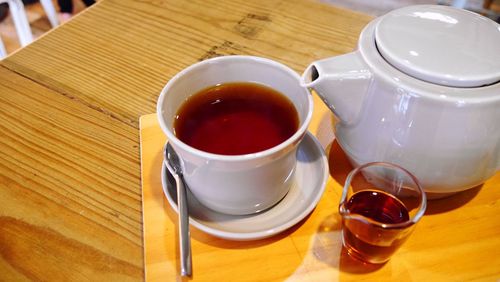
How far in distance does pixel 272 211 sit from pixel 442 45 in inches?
11.6

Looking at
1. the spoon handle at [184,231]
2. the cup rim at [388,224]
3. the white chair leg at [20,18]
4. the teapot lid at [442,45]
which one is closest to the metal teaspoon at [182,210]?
the spoon handle at [184,231]

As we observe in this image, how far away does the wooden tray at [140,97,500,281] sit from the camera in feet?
1.63

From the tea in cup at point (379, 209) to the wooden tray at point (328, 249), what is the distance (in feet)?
0.08

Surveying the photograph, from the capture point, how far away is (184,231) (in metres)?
0.51

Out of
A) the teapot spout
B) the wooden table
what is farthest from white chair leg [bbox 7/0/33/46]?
the teapot spout

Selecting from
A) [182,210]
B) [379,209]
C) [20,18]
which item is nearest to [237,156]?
[182,210]

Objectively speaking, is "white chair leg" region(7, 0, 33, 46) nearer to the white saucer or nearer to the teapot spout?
the white saucer

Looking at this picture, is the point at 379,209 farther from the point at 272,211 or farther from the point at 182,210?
the point at 182,210

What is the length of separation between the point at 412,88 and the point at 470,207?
228mm

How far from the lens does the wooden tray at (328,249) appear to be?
0.50 m

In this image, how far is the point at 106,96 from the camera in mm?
798

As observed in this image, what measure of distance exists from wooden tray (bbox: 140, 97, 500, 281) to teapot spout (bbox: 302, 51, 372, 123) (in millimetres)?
138

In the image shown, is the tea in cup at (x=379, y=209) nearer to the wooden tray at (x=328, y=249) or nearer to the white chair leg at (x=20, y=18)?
the wooden tray at (x=328, y=249)

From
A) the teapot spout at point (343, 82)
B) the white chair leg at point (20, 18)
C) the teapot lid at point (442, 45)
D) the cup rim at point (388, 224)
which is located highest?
the teapot lid at point (442, 45)
